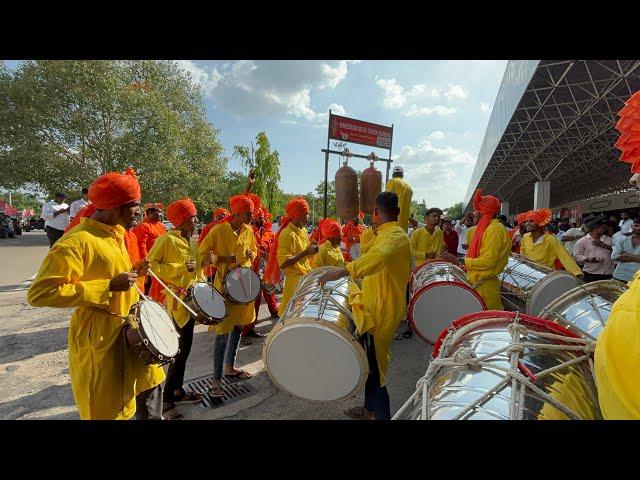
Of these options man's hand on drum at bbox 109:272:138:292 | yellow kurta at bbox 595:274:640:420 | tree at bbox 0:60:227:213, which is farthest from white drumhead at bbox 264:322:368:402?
tree at bbox 0:60:227:213

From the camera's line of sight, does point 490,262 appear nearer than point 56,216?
Yes

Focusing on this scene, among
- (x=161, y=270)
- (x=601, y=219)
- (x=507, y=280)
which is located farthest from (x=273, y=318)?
(x=601, y=219)

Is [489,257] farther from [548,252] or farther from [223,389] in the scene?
[223,389]

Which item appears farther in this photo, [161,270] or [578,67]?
[578,67]

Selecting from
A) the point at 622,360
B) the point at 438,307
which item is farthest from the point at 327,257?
the point at 622,360

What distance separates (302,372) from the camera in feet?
8.95

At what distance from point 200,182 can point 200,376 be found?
21338 millimetres

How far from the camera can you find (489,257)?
13.7ft

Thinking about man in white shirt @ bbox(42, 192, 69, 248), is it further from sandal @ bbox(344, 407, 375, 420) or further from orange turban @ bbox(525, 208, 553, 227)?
orange turban @ bbox(525, 208, 553, 227)

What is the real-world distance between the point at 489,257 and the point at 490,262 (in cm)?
6

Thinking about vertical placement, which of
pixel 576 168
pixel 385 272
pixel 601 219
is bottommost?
pixel 385 272

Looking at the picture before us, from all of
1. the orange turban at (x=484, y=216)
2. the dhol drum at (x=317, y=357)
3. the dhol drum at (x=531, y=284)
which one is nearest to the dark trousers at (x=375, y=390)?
the dhol drum at (x=317, y=357)

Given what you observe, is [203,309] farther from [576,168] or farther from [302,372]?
[576,168]

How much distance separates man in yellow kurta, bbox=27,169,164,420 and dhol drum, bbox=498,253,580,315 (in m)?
4.42
